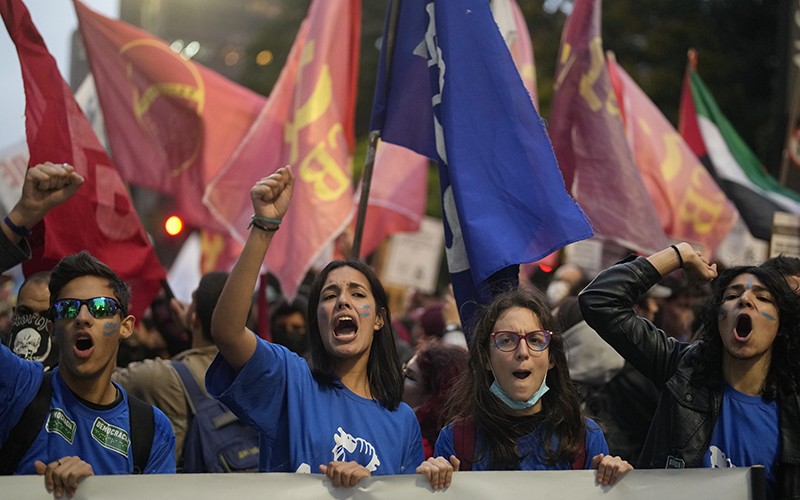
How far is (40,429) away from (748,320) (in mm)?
2425

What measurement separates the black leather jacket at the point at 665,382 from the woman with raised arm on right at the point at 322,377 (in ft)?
2.63

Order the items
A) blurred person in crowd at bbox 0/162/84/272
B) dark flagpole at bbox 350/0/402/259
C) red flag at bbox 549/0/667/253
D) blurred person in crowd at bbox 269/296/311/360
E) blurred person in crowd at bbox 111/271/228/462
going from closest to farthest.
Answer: blurred person in crowd at bbox 0/162/84/272 < blurred person in crowd at bbox 111/271/228/462 < dark flagpole at bbox 350/0/402/259 < blurred person in crowd at bbox 269/296/311/360 < red flag at bbox 549/0/667/253

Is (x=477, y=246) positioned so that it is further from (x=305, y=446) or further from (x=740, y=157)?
(x=740, y=157)

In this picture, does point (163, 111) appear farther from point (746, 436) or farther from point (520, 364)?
point (746, 436)

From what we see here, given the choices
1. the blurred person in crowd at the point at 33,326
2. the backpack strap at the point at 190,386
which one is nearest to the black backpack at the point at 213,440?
the backpack strap at the point at 190,386

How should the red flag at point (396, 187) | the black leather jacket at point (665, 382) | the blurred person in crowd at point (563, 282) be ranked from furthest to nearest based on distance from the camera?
the blurred person in crowd at point (563, 282) → the red flag at point (396, 187) → the black leather jacket at point (665, 382)

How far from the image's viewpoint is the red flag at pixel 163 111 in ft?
19.9

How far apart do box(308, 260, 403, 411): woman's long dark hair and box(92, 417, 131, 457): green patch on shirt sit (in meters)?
0.66

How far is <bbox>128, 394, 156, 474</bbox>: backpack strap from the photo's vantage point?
2729mm

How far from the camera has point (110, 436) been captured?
2.70 metres

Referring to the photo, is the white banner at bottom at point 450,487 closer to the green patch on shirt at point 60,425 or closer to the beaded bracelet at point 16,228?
the green patch on shirt at point 60,425

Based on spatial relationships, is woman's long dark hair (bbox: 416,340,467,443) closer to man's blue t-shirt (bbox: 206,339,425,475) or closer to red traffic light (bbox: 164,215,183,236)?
man's blue t-shirt (bbox: 206,339,425,475)

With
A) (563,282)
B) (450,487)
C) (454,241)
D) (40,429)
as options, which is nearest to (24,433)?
(40,429)

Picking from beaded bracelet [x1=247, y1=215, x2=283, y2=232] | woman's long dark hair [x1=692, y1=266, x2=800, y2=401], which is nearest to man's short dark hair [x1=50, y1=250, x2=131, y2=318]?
beaded bracelet [x1=247, y1=215, x2=283, y2=232]
